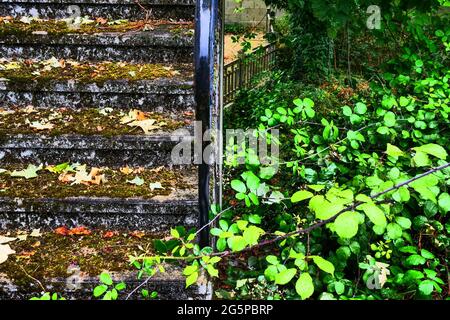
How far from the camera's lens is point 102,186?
239cm

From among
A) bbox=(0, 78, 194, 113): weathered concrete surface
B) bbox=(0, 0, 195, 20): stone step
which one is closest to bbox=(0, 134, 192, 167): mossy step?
bbox=(0, 78, 194, 113): weathered concrete surface

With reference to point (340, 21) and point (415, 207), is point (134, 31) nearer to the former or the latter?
point (340, 21)

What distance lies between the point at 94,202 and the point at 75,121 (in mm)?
595

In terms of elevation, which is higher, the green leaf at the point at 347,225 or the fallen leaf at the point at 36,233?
the green leaf at the point at 347,225

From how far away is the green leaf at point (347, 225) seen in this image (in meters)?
1.30

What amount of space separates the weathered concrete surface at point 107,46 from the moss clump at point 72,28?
0.06m

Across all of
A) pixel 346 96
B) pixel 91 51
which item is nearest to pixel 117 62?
pixel 91 51

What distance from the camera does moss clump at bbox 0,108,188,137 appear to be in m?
2.49

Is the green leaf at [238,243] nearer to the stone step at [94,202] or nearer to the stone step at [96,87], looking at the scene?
the stone step at [94,202]

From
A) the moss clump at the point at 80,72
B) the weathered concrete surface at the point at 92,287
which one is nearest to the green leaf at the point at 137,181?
the weathered concrete surface at the point at 92,287

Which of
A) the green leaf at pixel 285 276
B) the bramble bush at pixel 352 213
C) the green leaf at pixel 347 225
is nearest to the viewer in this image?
the green leaf at pixel 347 225


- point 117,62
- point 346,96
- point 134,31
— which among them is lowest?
point 346,96
